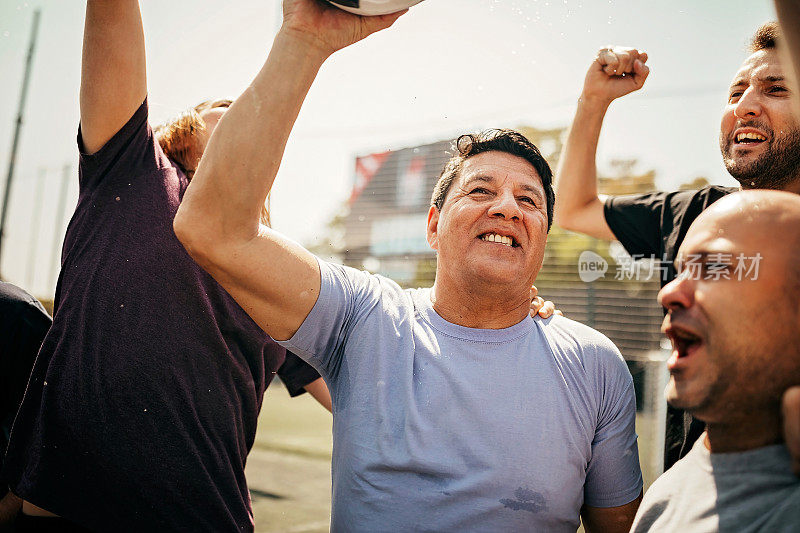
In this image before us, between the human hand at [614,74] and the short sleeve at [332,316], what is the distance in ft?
3.72

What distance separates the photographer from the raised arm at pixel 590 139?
2102 millimetres

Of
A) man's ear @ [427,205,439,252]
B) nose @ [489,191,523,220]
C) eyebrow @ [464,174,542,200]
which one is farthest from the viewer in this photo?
man's ear @ [427,205,439,252]

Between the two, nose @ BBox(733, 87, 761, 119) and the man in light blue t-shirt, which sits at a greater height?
nose @ BBox(733, 87, 761, 119)

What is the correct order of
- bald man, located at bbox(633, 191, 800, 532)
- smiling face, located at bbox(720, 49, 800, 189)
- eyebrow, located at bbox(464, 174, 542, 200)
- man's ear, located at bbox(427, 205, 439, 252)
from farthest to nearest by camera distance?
man's ear, located at bbox(427, 205, 439, 252), eyebrow, located at bbox(464, 174, 542, 200), smiling face, located at bbox(720, 49, 800, 189), bald man, located at bbox(633, 191, 800, 532)

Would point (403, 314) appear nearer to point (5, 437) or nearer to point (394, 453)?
point (394, 453)

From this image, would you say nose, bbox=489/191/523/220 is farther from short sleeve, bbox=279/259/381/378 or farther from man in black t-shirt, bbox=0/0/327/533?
man in black t-shirt, bbox=0/0/327/533

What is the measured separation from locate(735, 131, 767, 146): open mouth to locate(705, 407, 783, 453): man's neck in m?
1.08

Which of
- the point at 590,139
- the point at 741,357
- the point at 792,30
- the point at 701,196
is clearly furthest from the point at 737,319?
the point at 590,139

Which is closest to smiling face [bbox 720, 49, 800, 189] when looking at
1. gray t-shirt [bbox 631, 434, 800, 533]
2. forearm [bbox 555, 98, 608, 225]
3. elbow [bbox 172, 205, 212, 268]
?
forearm [bbox 555, 98, 608, 225]

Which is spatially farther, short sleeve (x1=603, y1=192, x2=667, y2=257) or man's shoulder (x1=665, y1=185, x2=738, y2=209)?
short sleeve (x1=603, y1=192, x2=667, y2=257)

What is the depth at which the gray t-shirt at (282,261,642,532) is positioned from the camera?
1.59 meters

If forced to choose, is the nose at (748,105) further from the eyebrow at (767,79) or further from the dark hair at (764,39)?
the dark hair at (764,39)

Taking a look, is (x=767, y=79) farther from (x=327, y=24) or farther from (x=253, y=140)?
(x=253, y=140)

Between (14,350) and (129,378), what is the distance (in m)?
0.72
